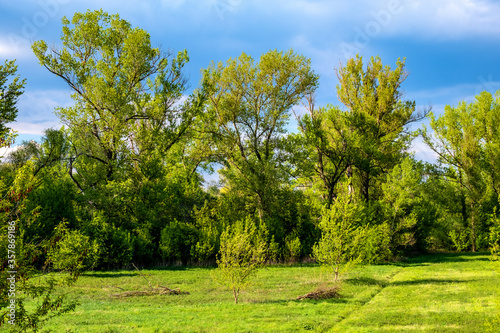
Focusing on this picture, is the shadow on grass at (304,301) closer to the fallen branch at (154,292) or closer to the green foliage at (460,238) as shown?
the fallen branch at (154,292)

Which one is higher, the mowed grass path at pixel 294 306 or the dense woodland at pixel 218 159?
the dense woodland at pixel 218 159

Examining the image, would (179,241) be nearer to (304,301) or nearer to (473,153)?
(304,301)

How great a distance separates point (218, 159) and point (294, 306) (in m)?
24.2

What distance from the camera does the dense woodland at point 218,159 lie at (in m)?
30.7

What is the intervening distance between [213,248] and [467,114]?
30883 mm

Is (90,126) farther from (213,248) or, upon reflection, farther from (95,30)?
(213,248)

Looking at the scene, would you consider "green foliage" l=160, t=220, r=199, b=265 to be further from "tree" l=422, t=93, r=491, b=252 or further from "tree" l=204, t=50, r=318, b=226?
"tree" l=422, t=93, r=491, b=252

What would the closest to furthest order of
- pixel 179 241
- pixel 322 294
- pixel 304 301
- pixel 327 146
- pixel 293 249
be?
pixel 304 301
pixel 322 294
pixel 179 241
pixel 293 249
pixel 327 146

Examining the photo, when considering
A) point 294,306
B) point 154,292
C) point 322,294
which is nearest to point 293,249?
point 322,294

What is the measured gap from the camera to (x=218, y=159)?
38.5 meters

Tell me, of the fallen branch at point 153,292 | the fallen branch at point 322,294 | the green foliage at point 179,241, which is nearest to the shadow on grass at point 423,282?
the fallen branch at point 322,294

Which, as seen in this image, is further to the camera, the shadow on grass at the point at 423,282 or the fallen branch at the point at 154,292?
the shadow on grass at the point at 423,282

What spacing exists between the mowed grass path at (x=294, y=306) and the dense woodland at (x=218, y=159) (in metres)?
6.93

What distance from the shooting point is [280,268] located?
29266 millimetres
